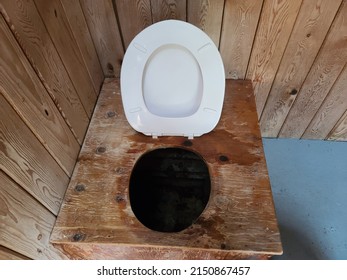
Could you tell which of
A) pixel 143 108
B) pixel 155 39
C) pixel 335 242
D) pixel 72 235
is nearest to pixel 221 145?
pixel 143 108

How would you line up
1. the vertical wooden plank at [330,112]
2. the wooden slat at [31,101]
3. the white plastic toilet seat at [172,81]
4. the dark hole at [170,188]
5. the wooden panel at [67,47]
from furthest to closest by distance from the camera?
the vertical wooden plank at [330,112] → the dark hole at [170,188] → the white plastic toilet seat at [172,81] → the wooden panel at [67,47] → the wooden slat at [31,101]

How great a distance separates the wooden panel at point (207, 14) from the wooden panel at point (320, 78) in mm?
377

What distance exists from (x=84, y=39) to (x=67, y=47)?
5.2 inches

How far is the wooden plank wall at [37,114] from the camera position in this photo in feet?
1.87

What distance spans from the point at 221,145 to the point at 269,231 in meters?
0.31

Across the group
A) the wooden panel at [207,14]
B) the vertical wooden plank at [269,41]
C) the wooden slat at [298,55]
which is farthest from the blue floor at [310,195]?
the wooden panel at [207,14]

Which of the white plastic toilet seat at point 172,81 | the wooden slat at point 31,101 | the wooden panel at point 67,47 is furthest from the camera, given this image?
the white plastic toilet seat at point 172,81

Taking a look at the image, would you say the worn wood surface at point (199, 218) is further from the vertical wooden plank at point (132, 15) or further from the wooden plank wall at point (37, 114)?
the vertical wooden plank at point (132, 15)

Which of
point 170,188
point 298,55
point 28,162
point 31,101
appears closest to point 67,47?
point 31,101

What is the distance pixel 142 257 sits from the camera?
81 centimetres

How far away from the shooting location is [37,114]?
67 centimetres

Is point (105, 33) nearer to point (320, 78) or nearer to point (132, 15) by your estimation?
point (132, 15)

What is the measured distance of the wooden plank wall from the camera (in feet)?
1.87

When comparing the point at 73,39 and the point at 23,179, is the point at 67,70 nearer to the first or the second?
the point at 73,39
